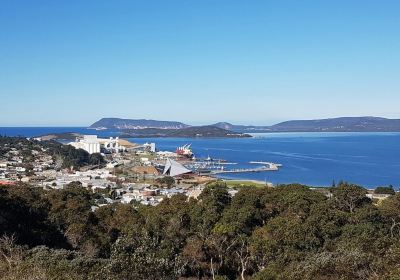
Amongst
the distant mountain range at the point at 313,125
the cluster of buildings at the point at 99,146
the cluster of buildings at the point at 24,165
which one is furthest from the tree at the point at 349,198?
the distant mountain range at the point at 313,125

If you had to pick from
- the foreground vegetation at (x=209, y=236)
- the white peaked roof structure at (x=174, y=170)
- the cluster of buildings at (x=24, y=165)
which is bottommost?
the white peaked roof structure at (x=174, y=170)

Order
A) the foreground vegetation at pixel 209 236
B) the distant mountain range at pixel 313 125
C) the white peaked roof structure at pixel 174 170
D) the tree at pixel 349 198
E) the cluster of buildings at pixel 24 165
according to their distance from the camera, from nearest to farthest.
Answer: the foreground vegetation at pixel 209 236 → the tree at pixel 349 198 → the cluster of buildings at pixel 24 165 → the white peaked roof structure at pixel 174 170 → the distant mountain range at pixel 313 125

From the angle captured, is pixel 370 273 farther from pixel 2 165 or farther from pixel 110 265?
pixel 2 165

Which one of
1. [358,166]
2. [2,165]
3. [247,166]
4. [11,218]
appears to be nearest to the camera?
[11,218]

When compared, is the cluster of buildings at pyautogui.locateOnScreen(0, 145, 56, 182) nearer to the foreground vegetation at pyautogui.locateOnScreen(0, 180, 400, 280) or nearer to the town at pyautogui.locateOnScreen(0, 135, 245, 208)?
the town at pyautogui.locateOnScreen(0, 135, 245, 208)

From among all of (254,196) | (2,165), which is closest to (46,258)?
(254,196)

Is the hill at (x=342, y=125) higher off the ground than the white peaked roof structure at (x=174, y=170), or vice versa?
the hill at (x=342, y=125)

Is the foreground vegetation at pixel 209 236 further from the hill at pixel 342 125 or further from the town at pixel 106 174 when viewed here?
the hill at pixel 342 125

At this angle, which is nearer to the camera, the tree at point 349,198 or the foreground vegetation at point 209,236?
the foreground vegetation at point 209,236

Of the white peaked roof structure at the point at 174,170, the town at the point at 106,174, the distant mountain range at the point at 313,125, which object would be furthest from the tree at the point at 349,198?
the distant mountain range at the point at 313,125

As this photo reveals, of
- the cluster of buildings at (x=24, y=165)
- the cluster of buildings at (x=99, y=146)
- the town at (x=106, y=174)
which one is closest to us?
the town at (x=106, y=174)
